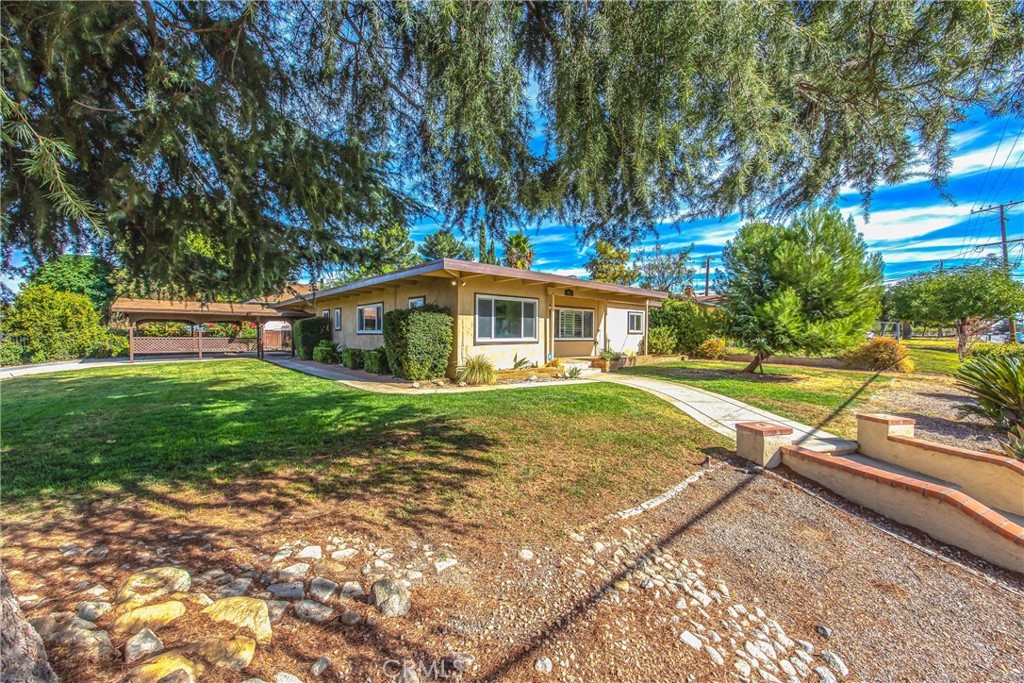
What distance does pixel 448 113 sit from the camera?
9.21 feet

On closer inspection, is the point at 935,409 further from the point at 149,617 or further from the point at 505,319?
the point at 149,617

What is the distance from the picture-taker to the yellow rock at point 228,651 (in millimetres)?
1770

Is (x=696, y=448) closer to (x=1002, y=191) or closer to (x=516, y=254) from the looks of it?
(x=1002, y=191)

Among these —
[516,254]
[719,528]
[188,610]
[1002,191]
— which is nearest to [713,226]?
[719,528]

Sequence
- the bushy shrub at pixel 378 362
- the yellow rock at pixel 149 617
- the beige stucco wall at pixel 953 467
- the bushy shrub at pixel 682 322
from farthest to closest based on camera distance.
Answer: the bushy shrub at pixel 682 322 → the bushy shrub at pixel 378 362 → the beige stucco wall at pixel 953 467 → the yellow rock at pixel 149 617

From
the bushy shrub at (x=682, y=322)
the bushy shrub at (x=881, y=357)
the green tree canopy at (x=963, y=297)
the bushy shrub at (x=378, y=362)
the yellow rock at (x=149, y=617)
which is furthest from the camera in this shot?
the bushy shrub at (x=682, y=322)

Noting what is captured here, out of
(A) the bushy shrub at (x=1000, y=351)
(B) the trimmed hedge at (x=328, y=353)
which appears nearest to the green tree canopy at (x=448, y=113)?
(A) the bushy shrub at (x=1000, y=351)

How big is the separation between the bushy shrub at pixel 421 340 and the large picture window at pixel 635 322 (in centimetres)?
953

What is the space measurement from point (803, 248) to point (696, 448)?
358 inches

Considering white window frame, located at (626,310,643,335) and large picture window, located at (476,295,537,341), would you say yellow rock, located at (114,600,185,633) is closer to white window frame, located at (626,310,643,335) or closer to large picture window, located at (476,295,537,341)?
large picture window, located at (476,295,537,341)

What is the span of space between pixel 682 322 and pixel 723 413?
12.6 metres

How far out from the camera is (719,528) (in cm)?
346

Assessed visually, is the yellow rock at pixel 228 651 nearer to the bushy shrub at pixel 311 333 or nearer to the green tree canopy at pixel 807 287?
the green tree canopy at pixel 807 287

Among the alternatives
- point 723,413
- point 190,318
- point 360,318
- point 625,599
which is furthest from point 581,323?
point 190,318
